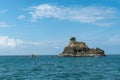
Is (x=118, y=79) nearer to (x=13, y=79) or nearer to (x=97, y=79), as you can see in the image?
(x=97, y=79)

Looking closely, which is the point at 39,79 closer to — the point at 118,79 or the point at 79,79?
the point at 79,79

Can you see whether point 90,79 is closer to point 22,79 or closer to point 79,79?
point 79,79

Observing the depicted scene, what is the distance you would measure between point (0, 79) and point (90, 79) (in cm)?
1691

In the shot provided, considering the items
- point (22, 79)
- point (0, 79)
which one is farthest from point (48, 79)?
point (0, 79)

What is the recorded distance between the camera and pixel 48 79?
52.4 metres

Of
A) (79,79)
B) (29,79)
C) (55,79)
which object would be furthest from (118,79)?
(29,79)

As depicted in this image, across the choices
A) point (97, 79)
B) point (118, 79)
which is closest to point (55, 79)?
point (97, 79)

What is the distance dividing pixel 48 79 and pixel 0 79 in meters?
9.05

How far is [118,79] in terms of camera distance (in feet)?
165

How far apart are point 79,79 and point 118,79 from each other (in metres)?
7.18

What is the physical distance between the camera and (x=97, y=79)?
2000 inches

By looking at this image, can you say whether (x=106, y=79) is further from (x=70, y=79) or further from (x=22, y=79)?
(x=22, y=79)

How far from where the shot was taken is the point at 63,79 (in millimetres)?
52250

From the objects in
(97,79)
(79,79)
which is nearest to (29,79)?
(79,79)
